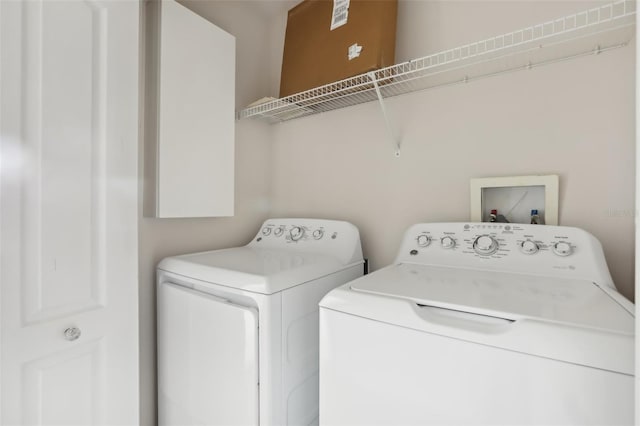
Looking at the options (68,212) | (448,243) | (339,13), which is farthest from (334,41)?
(68,212)

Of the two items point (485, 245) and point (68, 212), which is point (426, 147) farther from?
point (68, 212)

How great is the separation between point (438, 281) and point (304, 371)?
23.2 inches

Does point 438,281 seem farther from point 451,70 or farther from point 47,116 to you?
point 47,116

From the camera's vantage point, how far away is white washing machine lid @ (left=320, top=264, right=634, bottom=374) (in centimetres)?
57

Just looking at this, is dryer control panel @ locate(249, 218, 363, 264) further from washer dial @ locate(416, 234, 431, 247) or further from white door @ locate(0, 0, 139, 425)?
white door @ locate(0, 0, 139, 425)

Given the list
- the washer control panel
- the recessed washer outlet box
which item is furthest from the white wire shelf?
the washer control panel

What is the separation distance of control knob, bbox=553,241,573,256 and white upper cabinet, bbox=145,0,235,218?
140cm

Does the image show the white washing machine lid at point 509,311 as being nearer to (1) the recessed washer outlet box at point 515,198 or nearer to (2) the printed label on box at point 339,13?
(1) the recessed washer outlet box at point 515,198

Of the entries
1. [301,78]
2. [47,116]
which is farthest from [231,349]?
[301,78]

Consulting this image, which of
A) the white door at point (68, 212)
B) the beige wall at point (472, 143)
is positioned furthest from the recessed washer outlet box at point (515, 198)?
the white door at point (68, 212)

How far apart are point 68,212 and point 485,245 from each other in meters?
1.42

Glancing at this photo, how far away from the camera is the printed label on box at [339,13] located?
1403 mm

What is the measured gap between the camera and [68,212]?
945 millimetres

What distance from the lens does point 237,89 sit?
1759 mm
